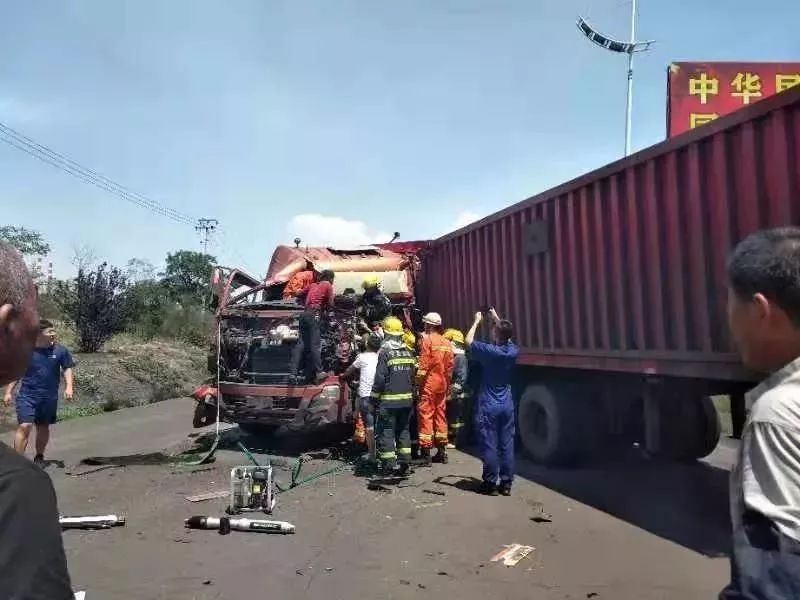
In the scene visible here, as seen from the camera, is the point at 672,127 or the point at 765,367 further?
the point at 672,127

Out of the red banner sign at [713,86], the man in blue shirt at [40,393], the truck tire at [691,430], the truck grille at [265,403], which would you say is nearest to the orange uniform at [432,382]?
the truck grille at [265,403]

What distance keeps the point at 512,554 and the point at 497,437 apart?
5.82ft

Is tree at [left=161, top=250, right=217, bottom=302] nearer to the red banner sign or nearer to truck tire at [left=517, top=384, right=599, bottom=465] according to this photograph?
the red banner sign

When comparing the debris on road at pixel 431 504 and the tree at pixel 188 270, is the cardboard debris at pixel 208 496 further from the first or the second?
the tree at pixel 188 270

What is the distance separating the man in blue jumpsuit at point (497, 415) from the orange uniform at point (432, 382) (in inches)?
39.5

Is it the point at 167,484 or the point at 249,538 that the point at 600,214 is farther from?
the point at 167,484

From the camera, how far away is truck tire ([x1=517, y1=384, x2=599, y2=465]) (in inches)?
300

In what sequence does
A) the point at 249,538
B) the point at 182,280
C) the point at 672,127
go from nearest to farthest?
the point at 249,538 < the point at 672,127 < the point at 182,280

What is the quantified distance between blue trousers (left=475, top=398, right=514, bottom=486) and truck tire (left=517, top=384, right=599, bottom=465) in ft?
4.20

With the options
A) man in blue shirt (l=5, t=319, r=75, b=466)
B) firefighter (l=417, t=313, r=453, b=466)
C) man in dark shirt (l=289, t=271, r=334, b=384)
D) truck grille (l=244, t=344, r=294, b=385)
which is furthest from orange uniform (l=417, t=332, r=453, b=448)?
man in blue shirt (l=5, t=319, r=75, b=466)

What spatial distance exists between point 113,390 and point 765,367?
1526 cm

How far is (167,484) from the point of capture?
711 centimetres

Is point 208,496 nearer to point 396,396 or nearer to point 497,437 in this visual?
point 396,396

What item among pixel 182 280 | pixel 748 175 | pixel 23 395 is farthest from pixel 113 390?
pixel 182 280
